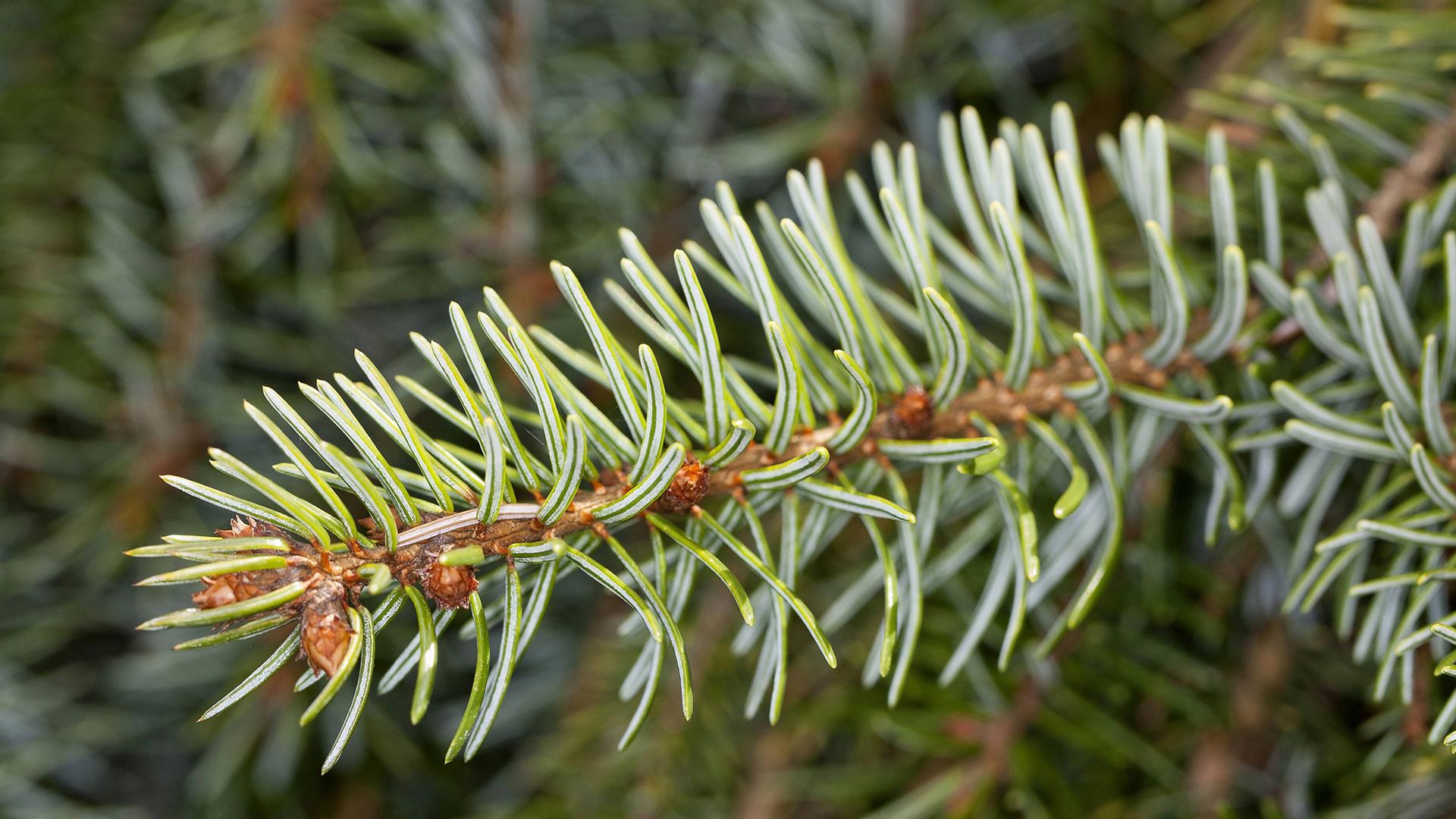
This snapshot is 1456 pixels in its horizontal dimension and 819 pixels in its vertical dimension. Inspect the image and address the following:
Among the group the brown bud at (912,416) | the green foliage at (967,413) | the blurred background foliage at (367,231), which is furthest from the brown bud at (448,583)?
the blurred background foliage at (367,231)

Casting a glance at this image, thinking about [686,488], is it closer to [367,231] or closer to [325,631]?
[325,631]

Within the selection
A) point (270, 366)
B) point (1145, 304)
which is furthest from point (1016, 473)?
point (270, 366)

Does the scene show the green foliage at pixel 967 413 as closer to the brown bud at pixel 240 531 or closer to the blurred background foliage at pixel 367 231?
the brown bud at pixel 240 531

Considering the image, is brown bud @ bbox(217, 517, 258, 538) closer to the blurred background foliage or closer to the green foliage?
the green foliage

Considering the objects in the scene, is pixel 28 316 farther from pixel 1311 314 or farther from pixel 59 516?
pixel 1311 314

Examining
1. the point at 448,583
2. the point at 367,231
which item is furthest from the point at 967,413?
the point at 367,231

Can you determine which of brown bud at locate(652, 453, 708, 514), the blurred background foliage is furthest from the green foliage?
the blurred background foliage
